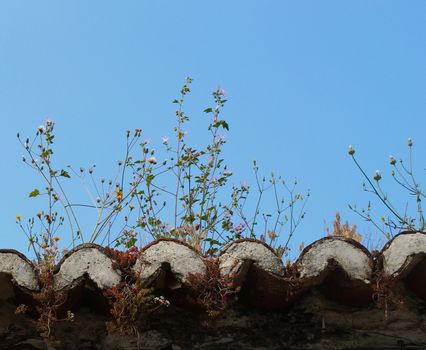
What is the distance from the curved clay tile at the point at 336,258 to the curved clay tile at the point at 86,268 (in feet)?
2.67

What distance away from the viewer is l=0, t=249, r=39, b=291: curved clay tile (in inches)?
132

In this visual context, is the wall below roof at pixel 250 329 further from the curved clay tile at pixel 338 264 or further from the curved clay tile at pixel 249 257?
the curved clay tile at pixel 249 257

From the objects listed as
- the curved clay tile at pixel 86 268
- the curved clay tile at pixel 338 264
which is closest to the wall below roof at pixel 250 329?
the curved clay tile at pixel 338 264

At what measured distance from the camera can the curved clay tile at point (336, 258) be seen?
11.2ft

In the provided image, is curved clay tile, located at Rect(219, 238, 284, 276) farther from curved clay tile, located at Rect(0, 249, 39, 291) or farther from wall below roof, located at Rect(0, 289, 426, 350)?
curved clay tile, located at Rect(0, 249, 39, 291)

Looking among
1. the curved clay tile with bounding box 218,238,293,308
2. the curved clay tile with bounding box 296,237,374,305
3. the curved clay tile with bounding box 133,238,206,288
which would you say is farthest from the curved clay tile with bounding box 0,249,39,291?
the curved clay tile with bounding box 296,237,374,305

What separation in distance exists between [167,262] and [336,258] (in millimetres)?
723

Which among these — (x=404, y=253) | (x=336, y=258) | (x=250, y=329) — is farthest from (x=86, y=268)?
(x=404, y=253)

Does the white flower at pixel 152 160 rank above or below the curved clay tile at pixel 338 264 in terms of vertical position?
above

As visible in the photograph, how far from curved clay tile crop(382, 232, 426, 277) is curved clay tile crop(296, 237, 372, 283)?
86 millimetres

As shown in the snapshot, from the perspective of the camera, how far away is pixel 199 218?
217 inches

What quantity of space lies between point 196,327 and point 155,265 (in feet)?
1.52

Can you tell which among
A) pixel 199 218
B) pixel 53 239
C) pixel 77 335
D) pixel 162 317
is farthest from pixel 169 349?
pixel 199 218

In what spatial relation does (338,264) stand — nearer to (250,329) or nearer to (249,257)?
(249,257)
